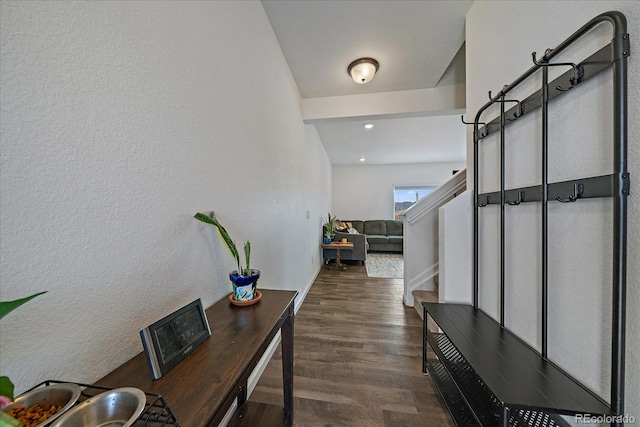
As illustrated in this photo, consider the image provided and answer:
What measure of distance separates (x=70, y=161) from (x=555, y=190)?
164 cm

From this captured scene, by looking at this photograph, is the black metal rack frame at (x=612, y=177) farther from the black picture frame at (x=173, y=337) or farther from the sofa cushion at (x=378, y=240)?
the sofa cushion at (x=378, y=240)

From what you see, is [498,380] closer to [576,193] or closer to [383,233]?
[576,193]

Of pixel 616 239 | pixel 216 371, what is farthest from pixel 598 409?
pixel 216 371

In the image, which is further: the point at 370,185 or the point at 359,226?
the point at 370,185

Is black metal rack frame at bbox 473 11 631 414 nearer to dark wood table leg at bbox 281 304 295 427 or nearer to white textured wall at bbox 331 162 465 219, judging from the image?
dark wood table leg at bbox 281 304 295 427

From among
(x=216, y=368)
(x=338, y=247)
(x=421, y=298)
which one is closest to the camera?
(x=216, y=368)

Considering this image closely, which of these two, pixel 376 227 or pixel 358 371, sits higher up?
pixel 376 227

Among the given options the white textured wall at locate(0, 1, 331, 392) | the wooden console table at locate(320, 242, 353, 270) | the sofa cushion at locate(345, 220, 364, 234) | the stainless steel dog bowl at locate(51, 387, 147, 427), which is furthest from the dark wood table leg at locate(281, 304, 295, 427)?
the sofa cushion at locate(345, 220, 364, 234)

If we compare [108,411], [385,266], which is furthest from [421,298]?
[108,411]

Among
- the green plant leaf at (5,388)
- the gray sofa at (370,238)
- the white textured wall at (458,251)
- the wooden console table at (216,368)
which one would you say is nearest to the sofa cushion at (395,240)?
the gray sofa at (370,238)

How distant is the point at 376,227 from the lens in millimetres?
6715

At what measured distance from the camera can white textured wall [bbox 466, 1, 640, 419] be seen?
723 mm

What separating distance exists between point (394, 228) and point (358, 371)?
5343mm

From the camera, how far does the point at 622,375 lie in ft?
2.34
